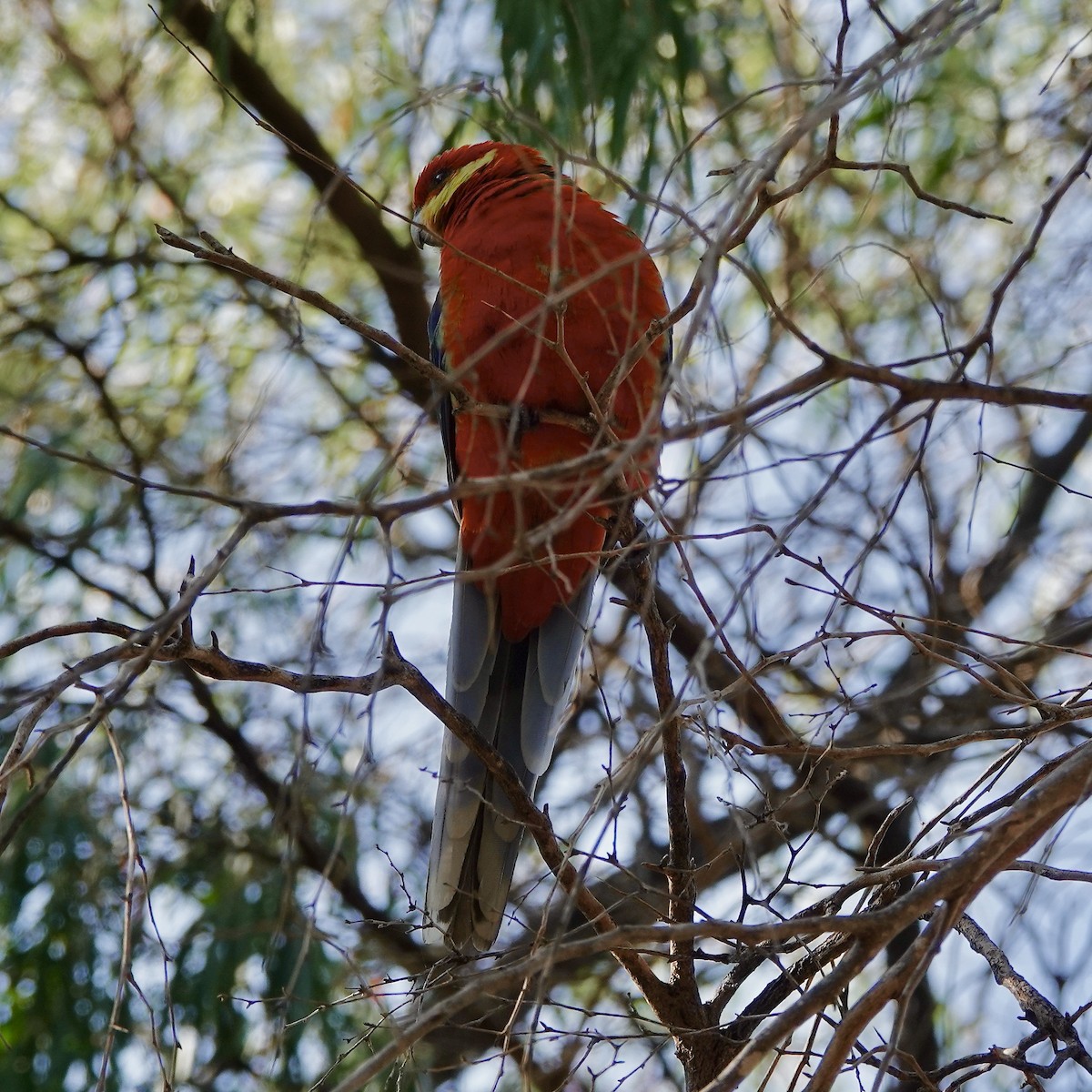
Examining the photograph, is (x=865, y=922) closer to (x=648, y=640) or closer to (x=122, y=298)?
(x=648, y=640)

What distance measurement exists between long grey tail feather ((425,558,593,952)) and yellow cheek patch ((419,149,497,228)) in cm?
94

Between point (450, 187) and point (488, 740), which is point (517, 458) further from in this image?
point (450, 187)

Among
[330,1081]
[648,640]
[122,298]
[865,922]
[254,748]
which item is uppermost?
[122,298]

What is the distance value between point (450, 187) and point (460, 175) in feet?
0.14

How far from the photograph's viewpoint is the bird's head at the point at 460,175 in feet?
10.9

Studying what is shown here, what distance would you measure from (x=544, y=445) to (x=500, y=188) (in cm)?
71

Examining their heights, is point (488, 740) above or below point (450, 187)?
below

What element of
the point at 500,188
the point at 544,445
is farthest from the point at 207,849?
the point at 500,188

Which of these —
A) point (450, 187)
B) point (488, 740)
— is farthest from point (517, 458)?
point (450, 187)

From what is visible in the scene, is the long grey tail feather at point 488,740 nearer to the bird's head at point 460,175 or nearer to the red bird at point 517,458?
the red bird at point 517,458

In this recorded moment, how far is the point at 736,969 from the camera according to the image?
6.71 feet

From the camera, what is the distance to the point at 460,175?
136 inches

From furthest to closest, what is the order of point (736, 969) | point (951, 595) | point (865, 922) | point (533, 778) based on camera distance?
point (951, 595), point (533, 778), point (736, 969), point (865, 922)

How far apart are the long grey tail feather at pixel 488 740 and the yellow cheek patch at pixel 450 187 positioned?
3.09ft
